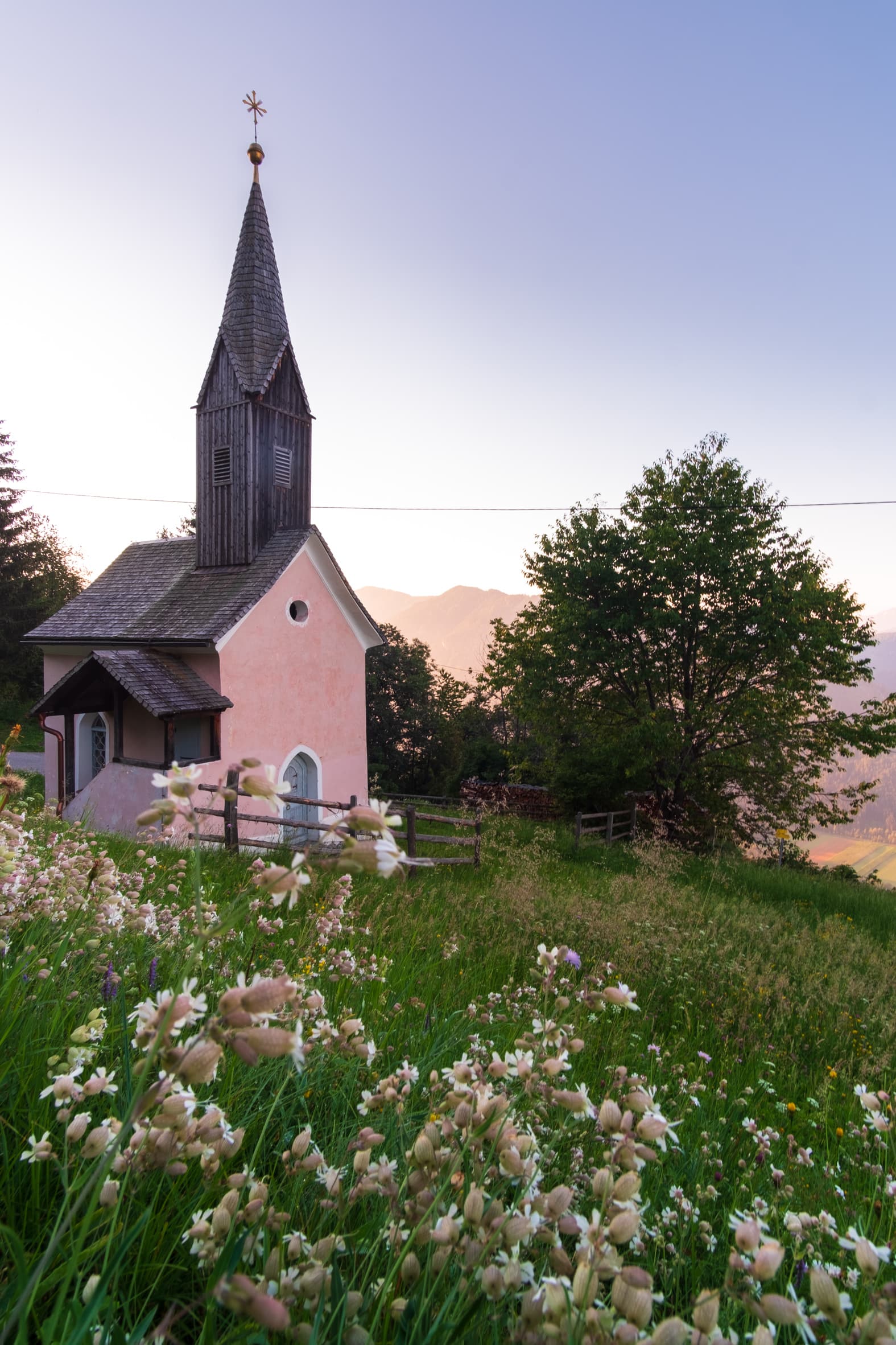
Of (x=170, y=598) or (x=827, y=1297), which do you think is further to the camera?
(x=170, y=598)

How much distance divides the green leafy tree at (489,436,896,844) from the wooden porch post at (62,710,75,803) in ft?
38.6

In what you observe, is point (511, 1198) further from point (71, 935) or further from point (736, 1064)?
point (736, 1064)

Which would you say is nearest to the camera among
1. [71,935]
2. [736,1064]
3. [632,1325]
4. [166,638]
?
[632,1325]

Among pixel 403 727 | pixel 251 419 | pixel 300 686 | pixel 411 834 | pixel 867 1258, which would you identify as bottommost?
pixel 411 834

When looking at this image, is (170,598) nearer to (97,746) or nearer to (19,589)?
(97,746)

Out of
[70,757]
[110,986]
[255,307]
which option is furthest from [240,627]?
[110,986]

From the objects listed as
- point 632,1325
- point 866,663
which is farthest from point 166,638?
point 866,663

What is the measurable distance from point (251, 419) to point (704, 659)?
13.5 metres

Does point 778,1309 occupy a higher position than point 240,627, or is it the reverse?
point 240,627

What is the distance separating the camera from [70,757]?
16.2m

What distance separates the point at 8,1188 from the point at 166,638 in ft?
46.4

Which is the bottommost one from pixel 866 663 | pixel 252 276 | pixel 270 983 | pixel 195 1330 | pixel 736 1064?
pixel 736 1064

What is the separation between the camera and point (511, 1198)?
1518 millimetres

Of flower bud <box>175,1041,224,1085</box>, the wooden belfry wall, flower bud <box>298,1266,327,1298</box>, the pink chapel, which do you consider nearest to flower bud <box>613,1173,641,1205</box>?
flower bud <box>298,1266,327,1298</box>
